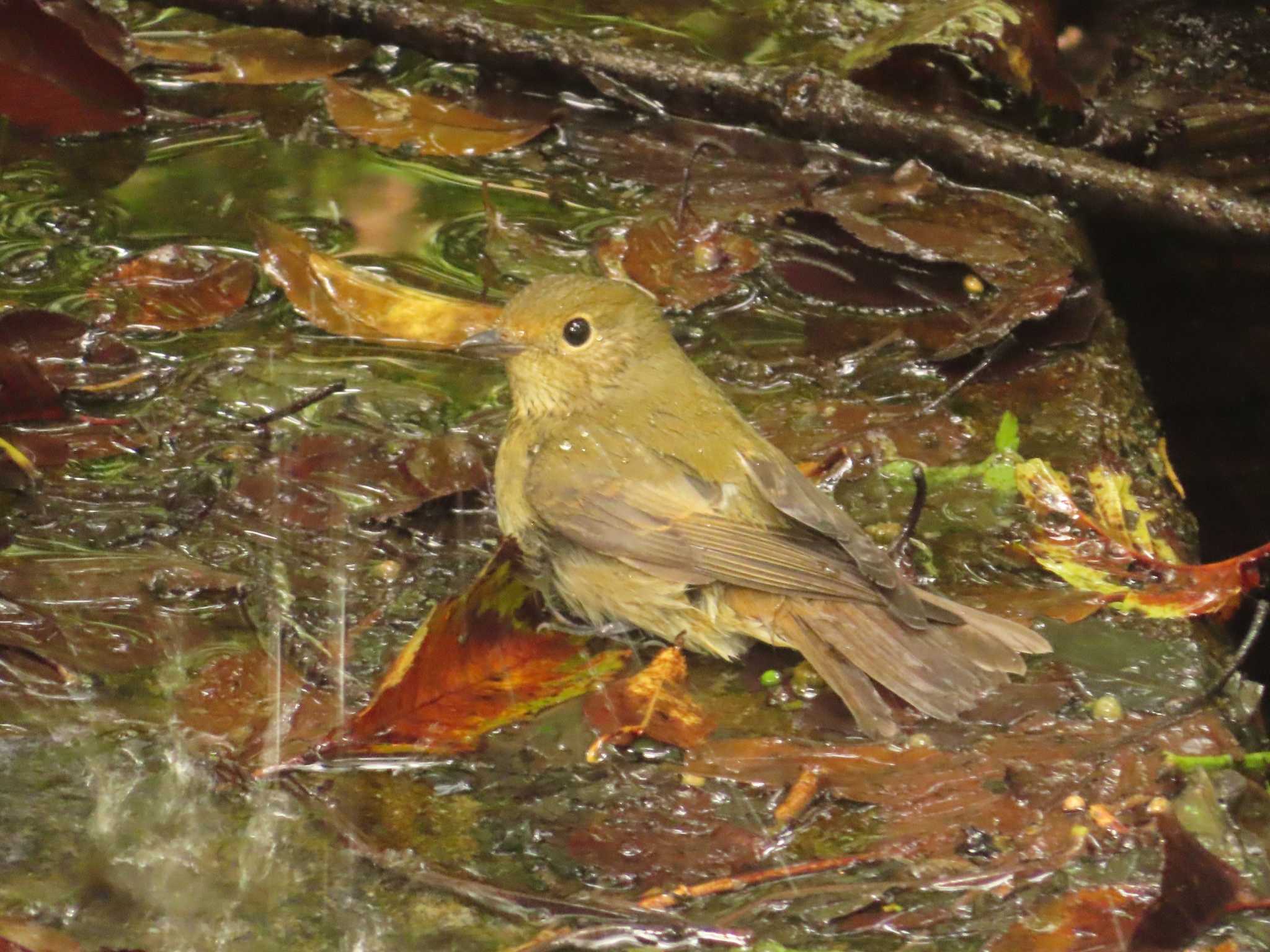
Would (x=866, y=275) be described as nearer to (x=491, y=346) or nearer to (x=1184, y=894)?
(x=491, y=346)

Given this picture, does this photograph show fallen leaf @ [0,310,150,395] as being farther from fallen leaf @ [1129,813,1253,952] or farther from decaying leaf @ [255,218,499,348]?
fallen leaf @ [1129,813,1253,952]

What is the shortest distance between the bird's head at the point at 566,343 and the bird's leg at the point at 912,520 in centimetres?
73

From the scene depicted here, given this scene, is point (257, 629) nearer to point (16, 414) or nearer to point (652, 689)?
point (652, 689)

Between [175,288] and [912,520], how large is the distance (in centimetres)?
210

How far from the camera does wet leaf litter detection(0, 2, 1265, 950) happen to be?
2.71 m

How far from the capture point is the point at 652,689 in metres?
3.23

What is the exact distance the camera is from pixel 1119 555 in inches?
145

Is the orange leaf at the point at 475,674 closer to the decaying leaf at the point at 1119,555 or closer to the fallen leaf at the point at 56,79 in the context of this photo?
the decaying leaf at the point at 1119,555

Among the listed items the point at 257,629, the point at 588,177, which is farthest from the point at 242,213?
the point at 257,629

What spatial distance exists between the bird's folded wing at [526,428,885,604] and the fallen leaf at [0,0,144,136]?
2.25 metres

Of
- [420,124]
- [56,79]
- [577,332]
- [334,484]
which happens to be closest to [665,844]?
[334,484]

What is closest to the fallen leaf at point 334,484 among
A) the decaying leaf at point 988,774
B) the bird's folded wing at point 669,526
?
the bird's folded wing at point 669,526

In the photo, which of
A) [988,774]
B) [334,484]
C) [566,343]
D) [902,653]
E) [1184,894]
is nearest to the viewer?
[1184,894]

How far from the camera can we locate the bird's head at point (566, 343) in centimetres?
391
